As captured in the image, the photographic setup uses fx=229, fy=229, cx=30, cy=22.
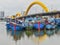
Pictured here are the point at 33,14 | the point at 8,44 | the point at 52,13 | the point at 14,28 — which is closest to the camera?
the point at 8,44

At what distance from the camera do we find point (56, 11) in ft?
229

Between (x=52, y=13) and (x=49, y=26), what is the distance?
1444 inches

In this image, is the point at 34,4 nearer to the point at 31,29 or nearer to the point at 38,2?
the point at 38,2

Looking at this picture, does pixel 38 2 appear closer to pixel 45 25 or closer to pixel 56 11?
pixel 56 11

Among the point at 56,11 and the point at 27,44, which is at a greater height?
the point at 56,11

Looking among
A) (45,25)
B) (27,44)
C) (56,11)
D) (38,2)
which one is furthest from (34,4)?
(27,44)


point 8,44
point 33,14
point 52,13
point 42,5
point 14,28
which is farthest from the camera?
point 33,14

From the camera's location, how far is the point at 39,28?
3438 centimetres

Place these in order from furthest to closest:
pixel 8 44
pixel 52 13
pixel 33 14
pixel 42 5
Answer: pixel 33 14
pixel 52 13
pixel 42 5
pixel 8 44

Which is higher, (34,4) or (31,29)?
(34,4)

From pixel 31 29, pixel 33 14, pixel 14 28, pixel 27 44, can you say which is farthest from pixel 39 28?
pixel 33 14

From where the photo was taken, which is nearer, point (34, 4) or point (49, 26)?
point (49, 26)

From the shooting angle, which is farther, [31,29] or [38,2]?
[38,2]

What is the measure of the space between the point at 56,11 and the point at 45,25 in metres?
34.7
